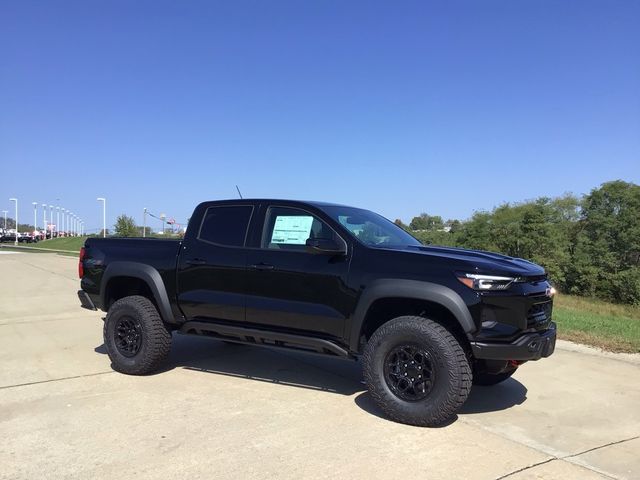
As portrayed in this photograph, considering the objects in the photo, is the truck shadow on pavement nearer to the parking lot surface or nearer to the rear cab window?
the parking lot surface

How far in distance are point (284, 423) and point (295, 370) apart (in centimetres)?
171

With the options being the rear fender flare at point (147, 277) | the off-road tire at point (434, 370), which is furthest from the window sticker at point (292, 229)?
the rear fender flare at point (147, 277)

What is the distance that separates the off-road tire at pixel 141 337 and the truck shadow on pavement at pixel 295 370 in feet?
1.29

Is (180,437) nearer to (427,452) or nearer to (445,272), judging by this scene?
(427,452)

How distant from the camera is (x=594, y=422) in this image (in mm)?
4633

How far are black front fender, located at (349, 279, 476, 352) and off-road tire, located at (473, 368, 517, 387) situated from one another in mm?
1451

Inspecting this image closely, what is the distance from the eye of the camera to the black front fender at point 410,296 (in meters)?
4.22

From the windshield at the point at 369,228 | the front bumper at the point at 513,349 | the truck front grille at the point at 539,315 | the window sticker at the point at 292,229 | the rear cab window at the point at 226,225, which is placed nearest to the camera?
the front bumper at the point at 513,349

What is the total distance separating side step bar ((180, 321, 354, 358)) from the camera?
4.85m

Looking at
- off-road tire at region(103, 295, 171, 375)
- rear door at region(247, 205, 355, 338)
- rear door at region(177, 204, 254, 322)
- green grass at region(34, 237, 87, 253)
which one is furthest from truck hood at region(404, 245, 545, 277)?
green grass at region(34, 237, 87, 253)

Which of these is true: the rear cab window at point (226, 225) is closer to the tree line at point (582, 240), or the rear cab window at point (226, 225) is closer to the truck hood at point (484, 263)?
the truck hood at point (484, 263)

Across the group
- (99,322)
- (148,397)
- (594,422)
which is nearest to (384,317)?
(594,422)

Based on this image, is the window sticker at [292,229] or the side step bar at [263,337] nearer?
the side step bar at [263,337]

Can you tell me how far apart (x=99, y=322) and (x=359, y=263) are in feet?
19.8
